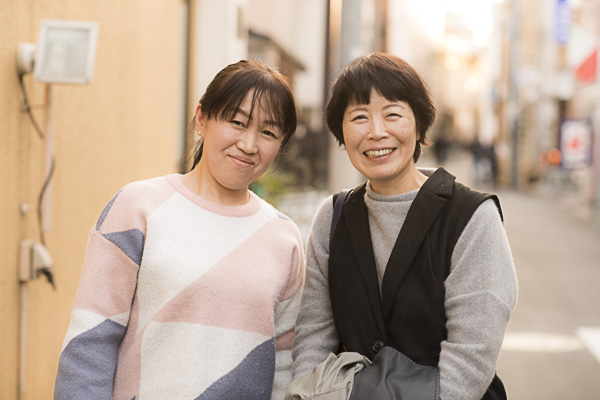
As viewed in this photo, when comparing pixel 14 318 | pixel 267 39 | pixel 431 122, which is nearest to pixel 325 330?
pixel 431 122

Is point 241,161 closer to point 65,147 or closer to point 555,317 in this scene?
point 65,147

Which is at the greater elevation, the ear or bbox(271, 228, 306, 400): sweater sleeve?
the ear

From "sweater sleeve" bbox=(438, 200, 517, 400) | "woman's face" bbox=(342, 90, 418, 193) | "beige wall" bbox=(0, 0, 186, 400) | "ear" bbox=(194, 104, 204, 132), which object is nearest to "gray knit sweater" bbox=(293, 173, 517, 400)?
"sweater sleeve" bbox=(438, 200, 517, 400)

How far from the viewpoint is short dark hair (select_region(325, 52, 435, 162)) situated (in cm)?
225

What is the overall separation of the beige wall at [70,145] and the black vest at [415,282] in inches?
82.8

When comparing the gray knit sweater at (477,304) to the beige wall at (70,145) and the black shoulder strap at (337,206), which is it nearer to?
the black shoulder strap at (337,206)

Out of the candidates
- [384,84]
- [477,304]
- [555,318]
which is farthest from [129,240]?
[555,318]

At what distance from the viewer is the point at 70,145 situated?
434cm

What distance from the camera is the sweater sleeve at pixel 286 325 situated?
7.72ft

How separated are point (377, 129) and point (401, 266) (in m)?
0.44

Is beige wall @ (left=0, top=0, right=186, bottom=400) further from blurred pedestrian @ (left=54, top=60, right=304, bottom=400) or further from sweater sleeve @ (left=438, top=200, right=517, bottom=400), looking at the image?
sweater sleeve @ (left=438, top=200, right=517, bottom=400)

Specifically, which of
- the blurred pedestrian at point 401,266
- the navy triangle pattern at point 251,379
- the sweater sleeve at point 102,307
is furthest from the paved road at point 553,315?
the sweater sleeve at point 102,307

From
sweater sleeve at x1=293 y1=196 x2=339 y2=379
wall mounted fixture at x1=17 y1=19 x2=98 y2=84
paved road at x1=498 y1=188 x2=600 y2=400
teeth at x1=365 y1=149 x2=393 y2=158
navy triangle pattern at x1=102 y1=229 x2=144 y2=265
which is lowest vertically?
paved road at x1=498 y1=188 x2=600 y2=400

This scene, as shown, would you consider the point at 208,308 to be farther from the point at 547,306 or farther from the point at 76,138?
the point at 547,306
